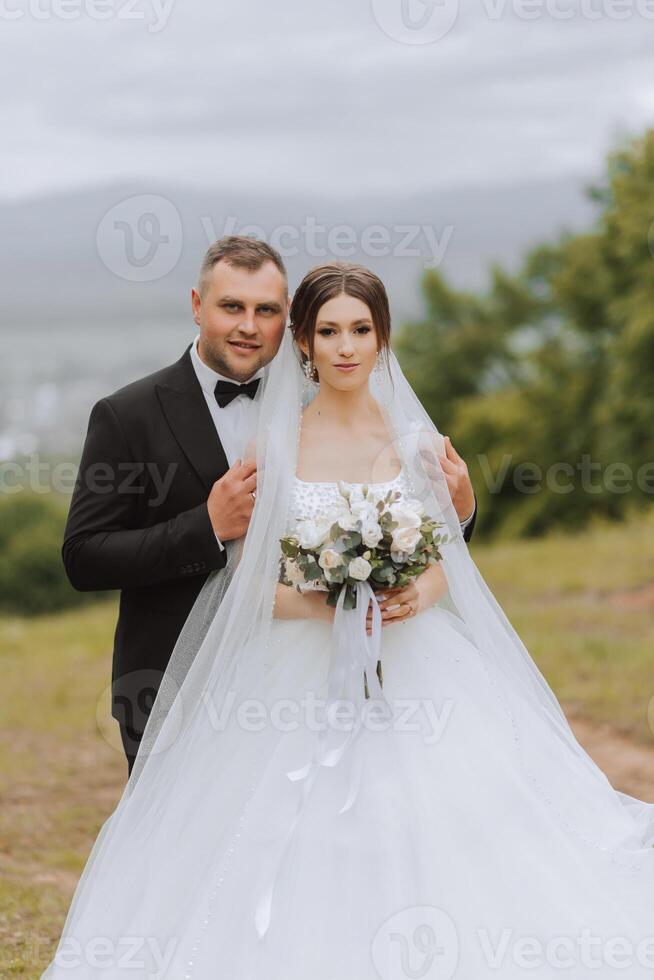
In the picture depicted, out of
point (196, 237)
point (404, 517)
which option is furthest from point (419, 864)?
point (196, 237)

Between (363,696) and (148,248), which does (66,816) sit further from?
(363,696)

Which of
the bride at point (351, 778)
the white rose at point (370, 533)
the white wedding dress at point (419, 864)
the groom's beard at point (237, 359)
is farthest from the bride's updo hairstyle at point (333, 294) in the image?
the white rose at point (370, 533)

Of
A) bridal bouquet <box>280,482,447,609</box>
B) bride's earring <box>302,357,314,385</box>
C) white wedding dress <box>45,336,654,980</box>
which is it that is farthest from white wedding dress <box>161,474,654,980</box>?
bride's earring <box>302,357,314,385</box>

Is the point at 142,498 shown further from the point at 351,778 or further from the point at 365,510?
the point at 351,778

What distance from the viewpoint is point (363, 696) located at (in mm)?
4035

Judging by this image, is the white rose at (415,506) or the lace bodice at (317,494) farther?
the lace bodice at (317,494)

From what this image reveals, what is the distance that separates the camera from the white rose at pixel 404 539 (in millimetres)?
3846

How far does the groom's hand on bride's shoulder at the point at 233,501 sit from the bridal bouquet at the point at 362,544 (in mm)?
248

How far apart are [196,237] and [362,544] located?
7.84 feet

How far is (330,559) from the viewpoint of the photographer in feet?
12.6

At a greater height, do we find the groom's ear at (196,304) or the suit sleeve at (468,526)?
the groom's ear at (196,304)

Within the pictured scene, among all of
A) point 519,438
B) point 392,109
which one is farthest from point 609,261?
point 392,109

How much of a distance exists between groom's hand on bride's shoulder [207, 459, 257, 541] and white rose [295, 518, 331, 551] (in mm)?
324

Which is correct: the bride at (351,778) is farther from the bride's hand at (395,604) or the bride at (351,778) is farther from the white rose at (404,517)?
A: the white rose at (404,517)
